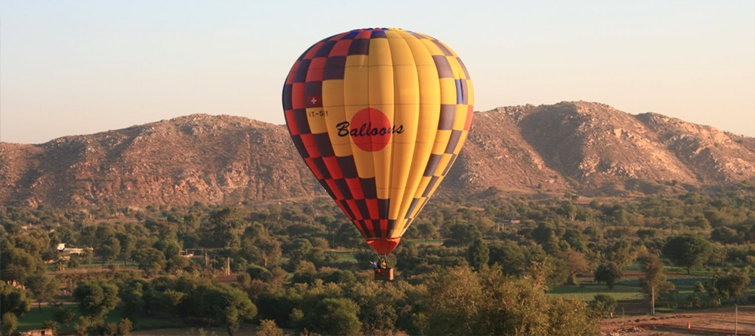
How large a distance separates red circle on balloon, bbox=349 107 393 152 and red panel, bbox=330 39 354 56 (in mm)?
1963

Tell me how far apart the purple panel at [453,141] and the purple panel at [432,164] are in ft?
1.51

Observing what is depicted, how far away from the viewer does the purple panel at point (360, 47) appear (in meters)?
30.5

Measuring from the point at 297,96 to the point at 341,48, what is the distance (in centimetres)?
199

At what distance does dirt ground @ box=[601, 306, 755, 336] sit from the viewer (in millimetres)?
45906

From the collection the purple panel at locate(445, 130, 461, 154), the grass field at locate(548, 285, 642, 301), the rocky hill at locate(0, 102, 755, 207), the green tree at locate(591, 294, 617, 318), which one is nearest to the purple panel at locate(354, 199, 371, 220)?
the purple panel at locate(445, 130, 461, 154)

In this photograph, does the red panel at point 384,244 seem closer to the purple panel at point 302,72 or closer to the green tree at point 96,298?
the purple panel at point 302,72

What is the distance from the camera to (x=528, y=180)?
160 meters

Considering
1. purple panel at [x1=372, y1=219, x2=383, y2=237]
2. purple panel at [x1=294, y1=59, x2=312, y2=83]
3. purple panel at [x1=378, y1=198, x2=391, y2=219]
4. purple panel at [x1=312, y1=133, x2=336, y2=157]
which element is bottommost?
purple panel at [x1=372, y1=219, x2=383, y2=237]

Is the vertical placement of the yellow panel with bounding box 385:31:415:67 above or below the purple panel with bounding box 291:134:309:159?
above

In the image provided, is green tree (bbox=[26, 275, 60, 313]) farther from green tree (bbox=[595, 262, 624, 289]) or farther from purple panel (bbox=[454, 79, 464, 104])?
purple panel (bbox=[454, 79, 464, 104])

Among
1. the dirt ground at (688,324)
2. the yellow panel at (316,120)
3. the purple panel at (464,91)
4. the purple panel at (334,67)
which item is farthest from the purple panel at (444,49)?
the dirt ground at (688,324)

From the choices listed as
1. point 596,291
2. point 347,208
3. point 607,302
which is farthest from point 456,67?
point 596,291

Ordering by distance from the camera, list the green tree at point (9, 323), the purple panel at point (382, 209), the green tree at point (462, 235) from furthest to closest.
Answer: the green tree at point (462, 235), the green tree at point (9, 323), the purple panel at point (382, 209)

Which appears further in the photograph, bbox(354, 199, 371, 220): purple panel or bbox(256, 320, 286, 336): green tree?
bbox(256, 320, 286, 336): green tree
